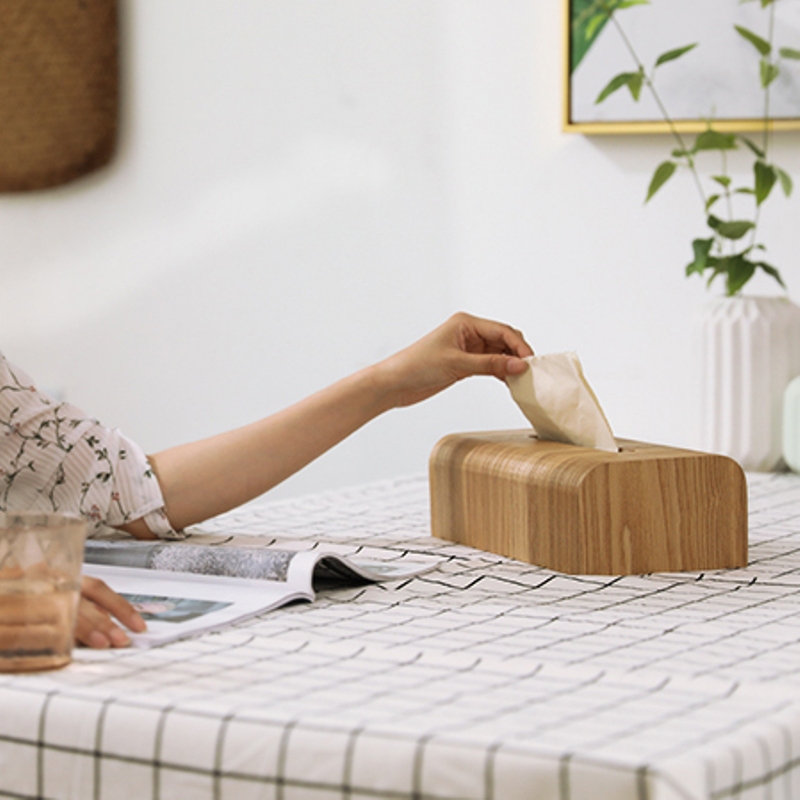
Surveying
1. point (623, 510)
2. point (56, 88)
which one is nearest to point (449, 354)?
point (623, 510)

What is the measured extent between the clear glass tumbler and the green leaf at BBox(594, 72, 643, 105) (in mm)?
1302

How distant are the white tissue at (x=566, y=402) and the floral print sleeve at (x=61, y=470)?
365mm

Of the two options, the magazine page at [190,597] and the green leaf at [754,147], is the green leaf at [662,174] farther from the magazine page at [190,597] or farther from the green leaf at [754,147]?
the magazine page at [190,597]

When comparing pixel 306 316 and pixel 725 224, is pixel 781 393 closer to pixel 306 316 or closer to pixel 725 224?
pixel 725 224

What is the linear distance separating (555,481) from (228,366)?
1.53 metres

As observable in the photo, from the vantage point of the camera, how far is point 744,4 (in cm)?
191

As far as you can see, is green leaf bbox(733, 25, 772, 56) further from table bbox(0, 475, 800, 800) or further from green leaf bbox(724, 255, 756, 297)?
table bbox(0, 475, 800, 800)

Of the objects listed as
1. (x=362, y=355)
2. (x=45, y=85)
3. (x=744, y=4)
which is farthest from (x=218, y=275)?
(x=744, y=4)

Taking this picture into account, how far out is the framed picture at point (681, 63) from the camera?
189 centimetres

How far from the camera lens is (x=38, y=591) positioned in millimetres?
718

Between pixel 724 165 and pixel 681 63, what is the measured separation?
0.16 m

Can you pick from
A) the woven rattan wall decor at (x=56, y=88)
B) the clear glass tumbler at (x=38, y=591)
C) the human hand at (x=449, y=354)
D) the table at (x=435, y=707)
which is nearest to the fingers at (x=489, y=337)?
the human hand at (x=449, y=354)

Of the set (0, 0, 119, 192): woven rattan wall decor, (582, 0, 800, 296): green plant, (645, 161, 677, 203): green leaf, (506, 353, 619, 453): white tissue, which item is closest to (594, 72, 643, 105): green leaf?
(582, 0, 800, 296): green plant

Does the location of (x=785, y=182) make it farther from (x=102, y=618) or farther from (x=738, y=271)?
(x=102, y=618)
